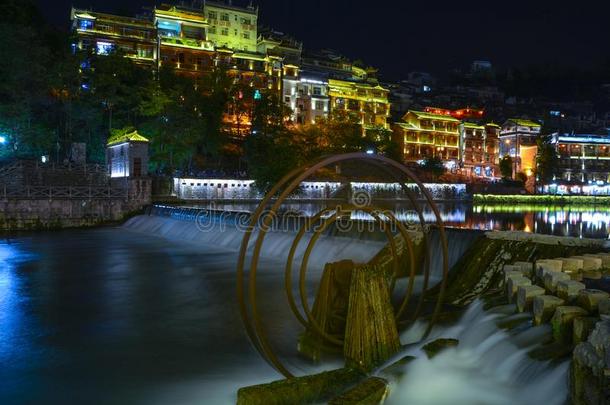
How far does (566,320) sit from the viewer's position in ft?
19.7

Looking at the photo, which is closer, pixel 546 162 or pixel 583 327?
pixel 583 327

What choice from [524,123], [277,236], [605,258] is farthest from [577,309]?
[524,123]

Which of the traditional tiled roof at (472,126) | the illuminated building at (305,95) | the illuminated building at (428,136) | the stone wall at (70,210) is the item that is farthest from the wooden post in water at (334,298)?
the traditional tiled roof at (472,126)

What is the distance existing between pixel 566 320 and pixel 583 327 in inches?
14.3

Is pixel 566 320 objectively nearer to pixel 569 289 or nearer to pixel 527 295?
pixel 569 289

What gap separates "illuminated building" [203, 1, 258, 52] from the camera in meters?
78.0

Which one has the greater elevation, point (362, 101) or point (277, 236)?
point (362, 101)

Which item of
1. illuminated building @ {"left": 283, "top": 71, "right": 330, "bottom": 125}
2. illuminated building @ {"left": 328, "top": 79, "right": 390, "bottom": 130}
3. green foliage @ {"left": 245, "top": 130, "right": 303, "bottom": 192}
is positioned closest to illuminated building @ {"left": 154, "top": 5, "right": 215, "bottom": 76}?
illuminated building @ {"left": 283, "top": 71, "right": 330, "bottom": 125}

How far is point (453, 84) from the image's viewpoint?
160 meters

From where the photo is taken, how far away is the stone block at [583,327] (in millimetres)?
5602

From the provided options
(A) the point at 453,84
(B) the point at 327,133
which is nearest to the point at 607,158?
(B) the point at 327,133

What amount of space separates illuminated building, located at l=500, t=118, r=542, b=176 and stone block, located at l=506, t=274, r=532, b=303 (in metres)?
92.3

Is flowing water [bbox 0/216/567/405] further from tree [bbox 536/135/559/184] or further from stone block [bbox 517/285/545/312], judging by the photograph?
tree [bbox 536/135/559/184]

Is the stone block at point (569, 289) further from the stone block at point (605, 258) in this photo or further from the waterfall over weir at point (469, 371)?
the stone block at point (605, 258)
